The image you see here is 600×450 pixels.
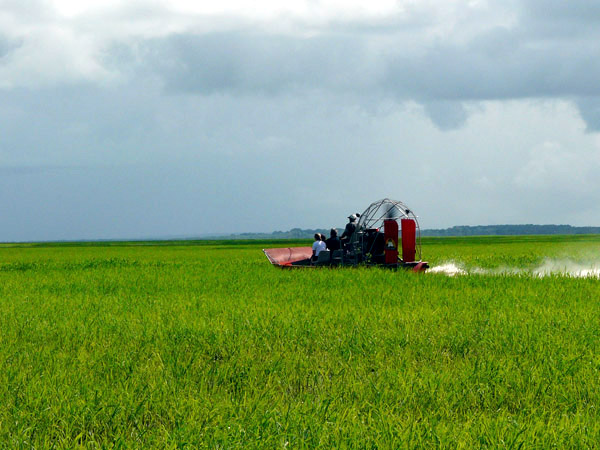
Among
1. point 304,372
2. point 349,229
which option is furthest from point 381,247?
point 304,372

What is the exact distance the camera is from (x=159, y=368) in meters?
5.01

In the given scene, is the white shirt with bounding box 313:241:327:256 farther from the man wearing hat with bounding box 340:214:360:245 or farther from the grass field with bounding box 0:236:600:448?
the grass field with bounding box 0:236:600:448

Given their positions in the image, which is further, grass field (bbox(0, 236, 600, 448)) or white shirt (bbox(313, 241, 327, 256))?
white shirt (bbox(313, 241, 327, 256))

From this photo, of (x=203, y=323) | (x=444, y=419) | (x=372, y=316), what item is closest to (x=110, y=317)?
(x=203, y=323)

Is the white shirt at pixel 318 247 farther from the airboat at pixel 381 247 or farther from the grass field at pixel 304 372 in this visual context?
the grass field at pixel 304 372

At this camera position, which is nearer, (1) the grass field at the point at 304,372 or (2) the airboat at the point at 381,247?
(1) the grass field at the point at 304,372

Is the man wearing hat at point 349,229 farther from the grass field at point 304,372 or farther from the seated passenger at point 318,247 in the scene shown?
the grass field at point 304,372

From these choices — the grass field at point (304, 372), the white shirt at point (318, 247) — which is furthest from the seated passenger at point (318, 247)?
the grass field at point (304, 372)

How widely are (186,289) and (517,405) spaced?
8234 millimetres

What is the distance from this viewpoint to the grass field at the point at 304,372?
3.58 metres

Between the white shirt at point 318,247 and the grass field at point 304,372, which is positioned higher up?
the white shirt at point 318,247

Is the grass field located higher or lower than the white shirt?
lower

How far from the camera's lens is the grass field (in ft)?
11.8

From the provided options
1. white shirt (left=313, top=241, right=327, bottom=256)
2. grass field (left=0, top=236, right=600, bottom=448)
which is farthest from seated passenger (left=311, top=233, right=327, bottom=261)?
grass field (left=0, top=236, right=600, bottom=448)
